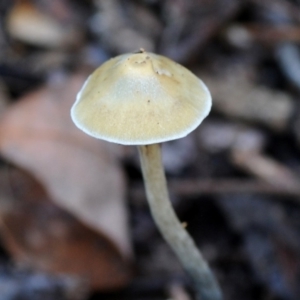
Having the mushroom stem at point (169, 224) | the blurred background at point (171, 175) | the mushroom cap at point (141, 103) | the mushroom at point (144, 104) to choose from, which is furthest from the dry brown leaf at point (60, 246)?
the mushroom cap at point (141, 103)

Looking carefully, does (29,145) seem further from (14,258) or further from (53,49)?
(53,49)

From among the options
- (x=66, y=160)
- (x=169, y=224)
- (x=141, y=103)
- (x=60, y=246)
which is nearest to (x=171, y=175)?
(x=66, y=160)

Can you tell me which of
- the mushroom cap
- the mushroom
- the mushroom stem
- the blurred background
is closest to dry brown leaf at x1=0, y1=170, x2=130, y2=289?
the blurred background

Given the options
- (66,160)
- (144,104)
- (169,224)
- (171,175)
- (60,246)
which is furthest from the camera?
(171,175)

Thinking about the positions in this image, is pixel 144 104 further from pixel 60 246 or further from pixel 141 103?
pixel 60 246

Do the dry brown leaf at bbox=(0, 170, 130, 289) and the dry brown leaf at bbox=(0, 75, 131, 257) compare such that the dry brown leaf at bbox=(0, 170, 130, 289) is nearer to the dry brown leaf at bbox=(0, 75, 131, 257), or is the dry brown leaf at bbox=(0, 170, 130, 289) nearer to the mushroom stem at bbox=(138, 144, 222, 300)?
the dry brown leaf at bbox=(0, 75, 131, 257)

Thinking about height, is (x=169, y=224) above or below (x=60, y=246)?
below

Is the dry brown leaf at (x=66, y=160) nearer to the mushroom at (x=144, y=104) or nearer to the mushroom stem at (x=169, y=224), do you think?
the mushroom stem at (x=169, y=224)
